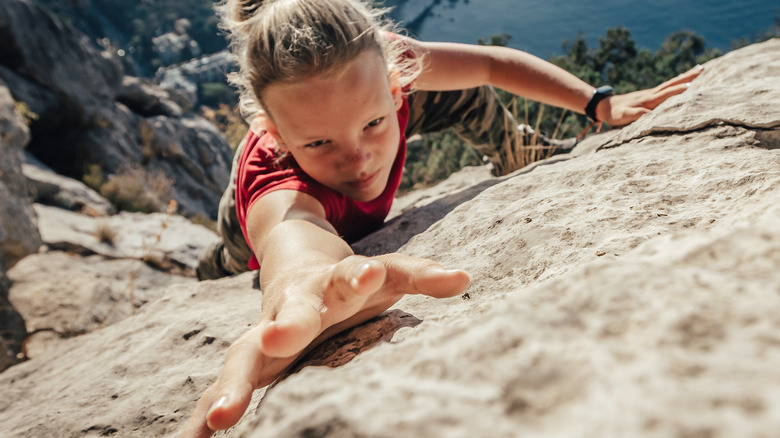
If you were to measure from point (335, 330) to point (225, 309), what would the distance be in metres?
0.80

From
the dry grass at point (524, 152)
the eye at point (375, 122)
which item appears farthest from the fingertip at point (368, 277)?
the dry grass at point (524, 152)

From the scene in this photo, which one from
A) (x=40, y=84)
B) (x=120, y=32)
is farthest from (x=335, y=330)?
(x=120, y=32)

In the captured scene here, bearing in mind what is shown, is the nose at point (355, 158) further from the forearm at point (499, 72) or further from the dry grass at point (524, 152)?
the dry grass at point (524, 152)

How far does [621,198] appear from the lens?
1053mm

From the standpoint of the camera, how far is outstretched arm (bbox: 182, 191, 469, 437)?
0.68 metres

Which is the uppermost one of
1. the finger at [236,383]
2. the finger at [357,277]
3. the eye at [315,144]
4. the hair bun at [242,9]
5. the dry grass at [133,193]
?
the hair bun at [242,9]

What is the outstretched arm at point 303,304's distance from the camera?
0.68m

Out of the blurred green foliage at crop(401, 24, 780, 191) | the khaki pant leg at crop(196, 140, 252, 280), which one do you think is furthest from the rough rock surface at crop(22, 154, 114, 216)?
the blurred green foliage at crop(401, 24, 780, 191)

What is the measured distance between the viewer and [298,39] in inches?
54.6

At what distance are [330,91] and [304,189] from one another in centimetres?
37

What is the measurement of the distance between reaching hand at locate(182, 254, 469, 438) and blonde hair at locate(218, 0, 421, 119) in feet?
2.48

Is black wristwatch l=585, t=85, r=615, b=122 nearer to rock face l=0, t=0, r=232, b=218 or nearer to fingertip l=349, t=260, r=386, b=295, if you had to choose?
fingertip l=349, t=260, r=386, b=295

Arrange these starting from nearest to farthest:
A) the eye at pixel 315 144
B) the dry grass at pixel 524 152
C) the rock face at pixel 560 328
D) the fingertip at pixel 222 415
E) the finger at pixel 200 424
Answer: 1. the rock face at pixel 560 328
2. the fingertip at pixel 222 415
3. the finger at pixel 200 424
4. the eye at pixel 315 144
5. the dry grass at pixel 524 152

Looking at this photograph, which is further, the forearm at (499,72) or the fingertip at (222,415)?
the forearm at (499,72)
